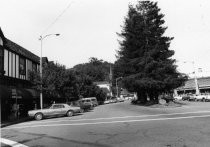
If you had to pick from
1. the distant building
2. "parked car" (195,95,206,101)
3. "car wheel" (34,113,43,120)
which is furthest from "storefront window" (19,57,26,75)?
the distant building

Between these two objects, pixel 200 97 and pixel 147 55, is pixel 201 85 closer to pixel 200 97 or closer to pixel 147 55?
pixel 200 97

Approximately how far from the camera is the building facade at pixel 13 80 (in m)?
25.7

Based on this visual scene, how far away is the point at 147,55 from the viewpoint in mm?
44750

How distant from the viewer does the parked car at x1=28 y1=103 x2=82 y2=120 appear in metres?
25.7

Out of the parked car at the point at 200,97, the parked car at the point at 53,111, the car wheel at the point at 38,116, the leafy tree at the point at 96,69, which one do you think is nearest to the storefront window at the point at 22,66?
the parked car at the point at 53,111

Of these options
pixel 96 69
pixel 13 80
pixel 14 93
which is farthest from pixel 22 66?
pixel 96 69

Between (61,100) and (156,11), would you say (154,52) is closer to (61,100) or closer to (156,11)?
(156,11)

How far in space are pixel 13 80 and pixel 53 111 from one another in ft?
17.0

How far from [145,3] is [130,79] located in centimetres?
1299

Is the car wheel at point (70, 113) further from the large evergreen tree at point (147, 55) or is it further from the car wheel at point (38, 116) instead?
the large evergreen tree at point (147, 55)

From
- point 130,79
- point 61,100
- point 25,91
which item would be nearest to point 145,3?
point 130,79

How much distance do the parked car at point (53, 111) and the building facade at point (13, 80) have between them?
1.89 metres

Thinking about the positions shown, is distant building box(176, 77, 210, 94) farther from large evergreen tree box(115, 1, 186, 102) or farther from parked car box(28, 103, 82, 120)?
parked car box(28, 103, 82, 120)

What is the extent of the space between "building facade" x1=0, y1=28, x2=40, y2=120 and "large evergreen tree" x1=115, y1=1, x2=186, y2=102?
17984 mm
